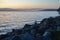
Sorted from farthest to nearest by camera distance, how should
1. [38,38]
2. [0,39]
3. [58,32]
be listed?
[0,39], [38,38], [58,32]

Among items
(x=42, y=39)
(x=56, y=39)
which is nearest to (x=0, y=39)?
(x=42, y=39)

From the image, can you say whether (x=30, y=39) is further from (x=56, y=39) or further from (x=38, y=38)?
(x=56, y=39)

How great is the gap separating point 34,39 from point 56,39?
1971 millimetres

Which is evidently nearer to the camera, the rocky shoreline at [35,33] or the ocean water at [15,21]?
the rocky shoreline at [35,33]

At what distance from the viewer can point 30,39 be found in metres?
7.77

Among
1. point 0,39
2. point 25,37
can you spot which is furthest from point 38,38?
point 0,39

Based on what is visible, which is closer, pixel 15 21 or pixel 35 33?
pixel 35 33

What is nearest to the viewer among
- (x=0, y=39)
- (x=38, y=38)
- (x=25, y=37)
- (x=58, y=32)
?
(x=58, y=32)

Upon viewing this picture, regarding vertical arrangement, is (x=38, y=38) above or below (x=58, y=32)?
below

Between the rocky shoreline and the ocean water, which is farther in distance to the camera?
the ocean water

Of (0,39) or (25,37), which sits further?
(0,39)

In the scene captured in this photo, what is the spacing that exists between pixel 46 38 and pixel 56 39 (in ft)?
6.47

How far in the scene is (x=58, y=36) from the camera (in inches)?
239

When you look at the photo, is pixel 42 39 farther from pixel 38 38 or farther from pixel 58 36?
pixel 58 36
